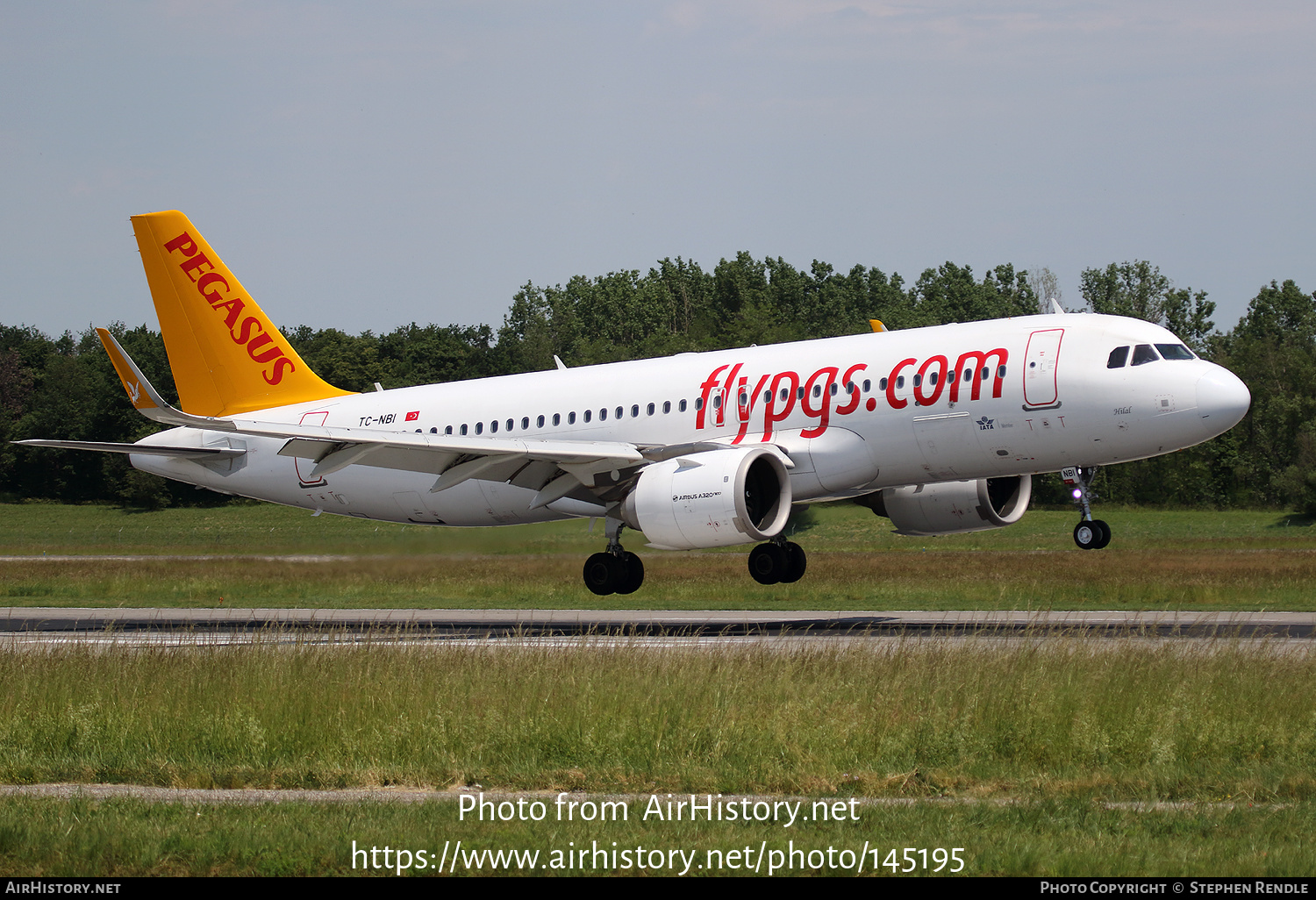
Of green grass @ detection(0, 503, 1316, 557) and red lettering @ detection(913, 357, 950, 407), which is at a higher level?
red lettering @ detection(913, 357, 950, 407)

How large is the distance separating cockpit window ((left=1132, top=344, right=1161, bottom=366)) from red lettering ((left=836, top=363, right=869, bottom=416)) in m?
4.79

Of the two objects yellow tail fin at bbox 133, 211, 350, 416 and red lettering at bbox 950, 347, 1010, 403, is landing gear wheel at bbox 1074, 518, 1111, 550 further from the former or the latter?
yellow tail fin at bbox 133, 211, 350, 416

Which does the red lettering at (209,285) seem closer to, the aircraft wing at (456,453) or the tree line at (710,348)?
the aircraft wing at (456,453)

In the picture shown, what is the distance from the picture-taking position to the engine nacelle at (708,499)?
25141mm

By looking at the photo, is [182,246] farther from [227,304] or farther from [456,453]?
[456,453]

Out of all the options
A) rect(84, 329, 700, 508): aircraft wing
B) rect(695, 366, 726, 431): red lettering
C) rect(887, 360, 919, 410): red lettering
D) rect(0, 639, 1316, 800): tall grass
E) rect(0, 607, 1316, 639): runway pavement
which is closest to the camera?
rect(0, 639, 1316, 800): tall grass

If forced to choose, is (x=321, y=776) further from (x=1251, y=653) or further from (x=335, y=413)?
(x=335, y=413)

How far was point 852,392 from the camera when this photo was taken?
2634 centimetres

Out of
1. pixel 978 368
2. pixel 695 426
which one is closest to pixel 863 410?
pixel 978 368

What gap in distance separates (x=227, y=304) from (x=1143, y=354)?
21.0 meters

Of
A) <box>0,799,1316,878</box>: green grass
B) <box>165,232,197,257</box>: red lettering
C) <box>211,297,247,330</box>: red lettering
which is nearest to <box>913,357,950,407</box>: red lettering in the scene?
<box>0,799,1316,878</box>: green grass

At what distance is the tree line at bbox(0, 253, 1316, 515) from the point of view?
2869 inches

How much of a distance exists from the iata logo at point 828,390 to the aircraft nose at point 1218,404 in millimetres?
3336

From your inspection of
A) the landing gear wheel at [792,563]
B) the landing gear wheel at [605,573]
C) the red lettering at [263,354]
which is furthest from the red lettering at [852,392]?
the red lettering at [263,354]
